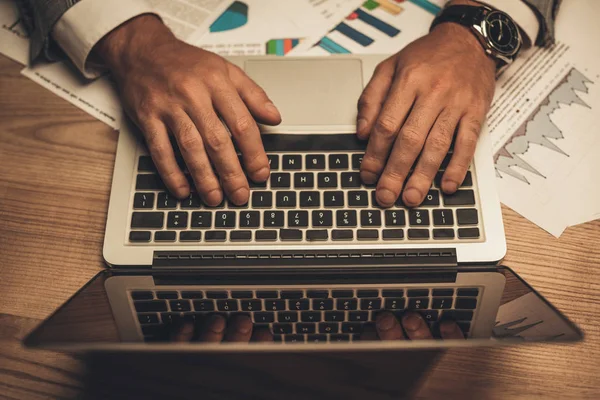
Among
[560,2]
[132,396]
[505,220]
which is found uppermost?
[560,2]

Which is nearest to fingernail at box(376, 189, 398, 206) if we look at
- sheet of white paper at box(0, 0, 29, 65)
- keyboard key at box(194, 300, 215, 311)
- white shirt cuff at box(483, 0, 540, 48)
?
keyboard key at box(194, 300, 215, 311)

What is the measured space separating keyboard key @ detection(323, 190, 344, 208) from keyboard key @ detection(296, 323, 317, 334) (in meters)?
0.14

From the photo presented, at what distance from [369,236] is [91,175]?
0.35m

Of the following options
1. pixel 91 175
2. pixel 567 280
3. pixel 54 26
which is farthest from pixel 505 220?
pixel 54 26

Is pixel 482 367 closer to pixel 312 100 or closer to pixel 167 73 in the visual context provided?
pixel 312 100

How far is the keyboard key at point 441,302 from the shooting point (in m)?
0.50

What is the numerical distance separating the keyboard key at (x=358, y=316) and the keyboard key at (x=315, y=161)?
172 millimetres

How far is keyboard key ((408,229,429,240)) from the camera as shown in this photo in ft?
1.79

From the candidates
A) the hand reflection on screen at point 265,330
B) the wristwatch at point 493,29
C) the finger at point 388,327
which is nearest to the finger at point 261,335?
the hand reflection on screen at point 265,330

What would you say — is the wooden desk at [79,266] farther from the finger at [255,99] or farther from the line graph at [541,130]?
the finger at [255,99]

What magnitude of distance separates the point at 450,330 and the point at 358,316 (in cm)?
9

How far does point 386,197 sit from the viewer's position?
56cm

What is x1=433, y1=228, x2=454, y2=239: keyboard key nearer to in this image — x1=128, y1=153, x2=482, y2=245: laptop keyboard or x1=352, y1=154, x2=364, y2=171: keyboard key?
x1=128, y1=153, x2=482, y2=245: laptop keyboard

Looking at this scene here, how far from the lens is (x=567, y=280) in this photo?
567mm
